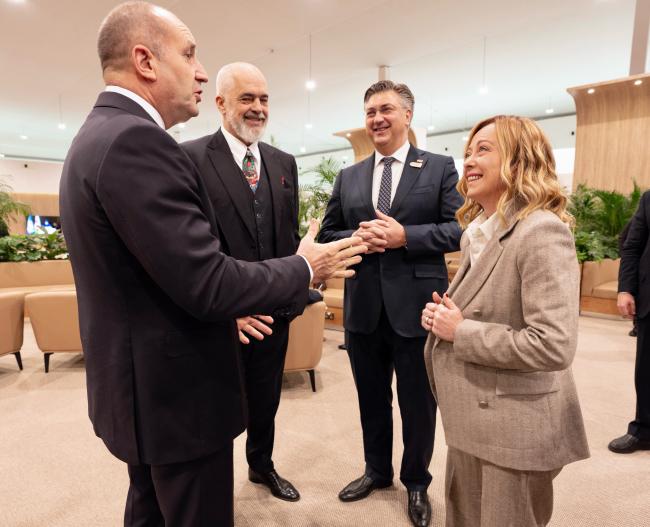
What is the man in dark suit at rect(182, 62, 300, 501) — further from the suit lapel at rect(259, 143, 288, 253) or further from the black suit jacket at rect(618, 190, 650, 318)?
the black suit jacket at rect(618, 190, 650, 318)

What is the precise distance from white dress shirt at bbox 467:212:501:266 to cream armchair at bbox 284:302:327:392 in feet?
7.42

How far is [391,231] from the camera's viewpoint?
1.84 metres

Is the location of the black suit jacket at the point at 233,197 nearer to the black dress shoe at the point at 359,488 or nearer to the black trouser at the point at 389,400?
the black trouser at the point at 389,400

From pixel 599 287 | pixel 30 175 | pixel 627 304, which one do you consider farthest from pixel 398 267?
pixel 30 175

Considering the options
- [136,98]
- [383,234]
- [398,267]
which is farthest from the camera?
[398,267]

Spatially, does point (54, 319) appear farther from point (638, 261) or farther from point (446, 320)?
point (638, 261)

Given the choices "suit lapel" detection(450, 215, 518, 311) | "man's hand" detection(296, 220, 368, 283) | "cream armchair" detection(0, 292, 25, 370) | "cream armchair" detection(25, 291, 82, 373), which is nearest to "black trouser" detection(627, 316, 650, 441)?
"suit lapel" detection(450, 215, 518, 311)

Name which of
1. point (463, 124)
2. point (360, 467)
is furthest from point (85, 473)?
point (463, 124)

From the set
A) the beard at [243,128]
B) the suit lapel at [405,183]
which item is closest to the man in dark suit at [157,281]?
the beard at [243,128]

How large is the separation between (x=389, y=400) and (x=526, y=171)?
1.38 m

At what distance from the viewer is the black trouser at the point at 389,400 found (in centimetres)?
200

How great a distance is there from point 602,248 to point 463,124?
29.5ft

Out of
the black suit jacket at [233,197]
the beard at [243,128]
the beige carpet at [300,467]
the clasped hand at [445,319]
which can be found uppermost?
the beard at [243,128]

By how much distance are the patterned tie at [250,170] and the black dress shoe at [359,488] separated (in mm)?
1577
